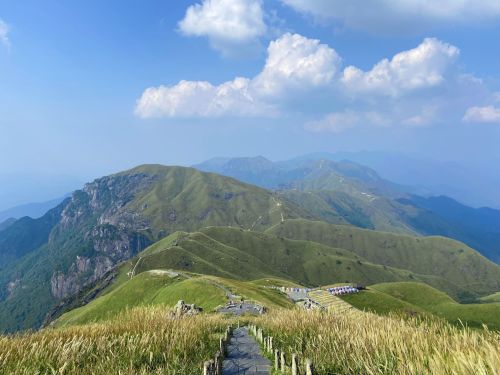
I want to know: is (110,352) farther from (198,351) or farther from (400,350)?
(400,350)

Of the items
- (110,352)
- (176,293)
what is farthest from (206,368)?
(176,293)

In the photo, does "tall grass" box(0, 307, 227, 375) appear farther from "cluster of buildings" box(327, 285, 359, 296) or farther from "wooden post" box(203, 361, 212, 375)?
"cluster of buildings" box(327, 285, 359, 296)

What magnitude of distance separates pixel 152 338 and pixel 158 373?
242 cm

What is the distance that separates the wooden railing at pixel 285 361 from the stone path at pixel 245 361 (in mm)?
287

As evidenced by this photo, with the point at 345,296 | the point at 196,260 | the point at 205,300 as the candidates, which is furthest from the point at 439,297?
the point at 196,260

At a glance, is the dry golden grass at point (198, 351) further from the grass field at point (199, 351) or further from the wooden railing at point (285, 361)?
the wooden railing at point (285, 361)

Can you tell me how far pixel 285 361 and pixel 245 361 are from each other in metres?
2.13

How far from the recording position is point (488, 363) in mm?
5160

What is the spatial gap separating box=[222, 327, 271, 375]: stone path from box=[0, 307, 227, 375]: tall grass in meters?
0.79

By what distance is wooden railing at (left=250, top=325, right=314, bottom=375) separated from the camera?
7.28 metres

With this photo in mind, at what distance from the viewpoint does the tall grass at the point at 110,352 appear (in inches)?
288

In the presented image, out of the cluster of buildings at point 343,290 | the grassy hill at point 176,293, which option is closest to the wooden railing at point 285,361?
the grassy hill at point 176,293

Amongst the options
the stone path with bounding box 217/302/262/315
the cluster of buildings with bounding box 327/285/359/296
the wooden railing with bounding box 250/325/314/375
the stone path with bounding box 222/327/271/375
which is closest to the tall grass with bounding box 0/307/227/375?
the stone path with bounding box 222/327/271/375

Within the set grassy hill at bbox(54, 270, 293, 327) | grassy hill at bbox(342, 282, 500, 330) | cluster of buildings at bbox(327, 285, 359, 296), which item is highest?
grassy hill at bbox(54, 270, 293, 327)
